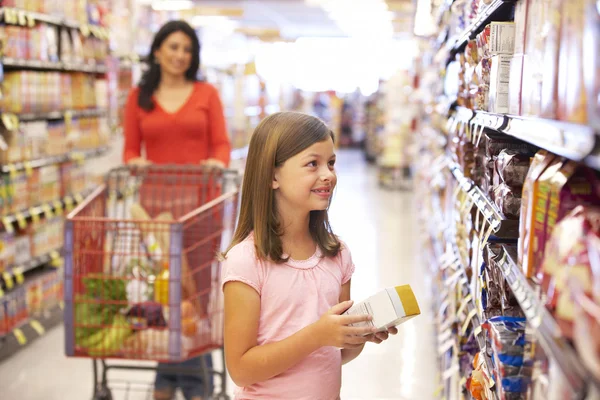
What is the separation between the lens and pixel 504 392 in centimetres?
147

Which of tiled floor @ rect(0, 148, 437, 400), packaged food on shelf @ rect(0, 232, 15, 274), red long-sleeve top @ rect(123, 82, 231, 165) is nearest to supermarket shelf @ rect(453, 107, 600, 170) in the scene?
red long-sleeve top @ rect(123, 82, 231, 165)

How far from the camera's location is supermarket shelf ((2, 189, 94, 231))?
4418 mm

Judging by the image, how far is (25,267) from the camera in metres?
4.61

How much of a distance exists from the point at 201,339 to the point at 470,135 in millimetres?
1247

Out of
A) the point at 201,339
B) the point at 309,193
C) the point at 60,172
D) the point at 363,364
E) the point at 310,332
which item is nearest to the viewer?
the point at 310,332

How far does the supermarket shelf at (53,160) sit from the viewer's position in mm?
4465

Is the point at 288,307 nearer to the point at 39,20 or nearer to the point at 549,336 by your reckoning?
the point at 549,336

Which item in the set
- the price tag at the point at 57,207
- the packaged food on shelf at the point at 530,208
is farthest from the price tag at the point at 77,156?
the packaged food on shelf at the point at 530,208

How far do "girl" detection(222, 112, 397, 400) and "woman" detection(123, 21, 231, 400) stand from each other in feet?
5.13

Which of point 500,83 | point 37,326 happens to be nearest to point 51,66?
point 37,326

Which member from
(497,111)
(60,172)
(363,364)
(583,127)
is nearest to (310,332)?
(497,111)

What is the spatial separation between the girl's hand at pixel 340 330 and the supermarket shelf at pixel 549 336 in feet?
1.15

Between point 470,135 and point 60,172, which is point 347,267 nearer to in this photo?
point 470,135

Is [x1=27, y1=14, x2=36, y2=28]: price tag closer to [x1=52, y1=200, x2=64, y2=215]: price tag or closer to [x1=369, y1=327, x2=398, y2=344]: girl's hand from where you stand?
[x1=52, y1=200, x2=64, y2=215]: price tag
